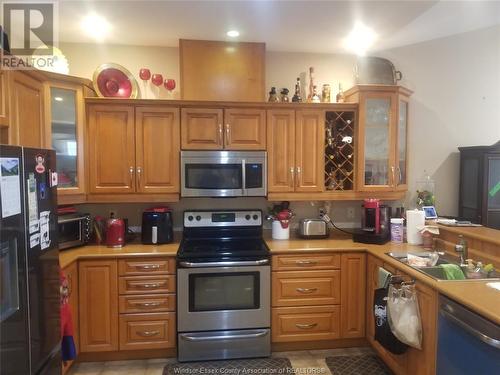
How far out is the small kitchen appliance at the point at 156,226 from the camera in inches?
114

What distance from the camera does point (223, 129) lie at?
9.71 ft

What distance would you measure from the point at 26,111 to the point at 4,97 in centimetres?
31

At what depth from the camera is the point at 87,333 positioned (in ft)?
8.60

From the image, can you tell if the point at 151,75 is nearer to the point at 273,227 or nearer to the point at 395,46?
the point at 273,227

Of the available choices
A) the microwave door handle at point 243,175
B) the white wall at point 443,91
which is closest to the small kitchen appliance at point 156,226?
the microwave door handle at point 243,175

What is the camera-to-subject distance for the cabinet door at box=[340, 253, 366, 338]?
111 inches

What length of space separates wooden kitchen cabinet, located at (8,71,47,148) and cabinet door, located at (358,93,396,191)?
2.54 metres

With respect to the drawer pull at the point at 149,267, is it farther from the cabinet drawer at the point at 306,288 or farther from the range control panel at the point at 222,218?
the cabinet drawer at the point at 306,288

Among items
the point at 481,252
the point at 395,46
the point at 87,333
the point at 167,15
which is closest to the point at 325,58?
the point at 395,46

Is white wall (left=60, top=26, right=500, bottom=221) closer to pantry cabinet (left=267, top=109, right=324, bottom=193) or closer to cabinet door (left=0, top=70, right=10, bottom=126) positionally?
pantry cabinet (left=267, top=109, right=324, bottom=193)

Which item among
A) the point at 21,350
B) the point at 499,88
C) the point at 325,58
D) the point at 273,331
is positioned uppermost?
the point at 325,58

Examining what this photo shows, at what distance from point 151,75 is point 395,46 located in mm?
2354

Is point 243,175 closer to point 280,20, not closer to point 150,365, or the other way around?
point 280,20

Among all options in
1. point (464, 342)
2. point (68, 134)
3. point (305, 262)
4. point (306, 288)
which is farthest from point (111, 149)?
point (464, 342)
